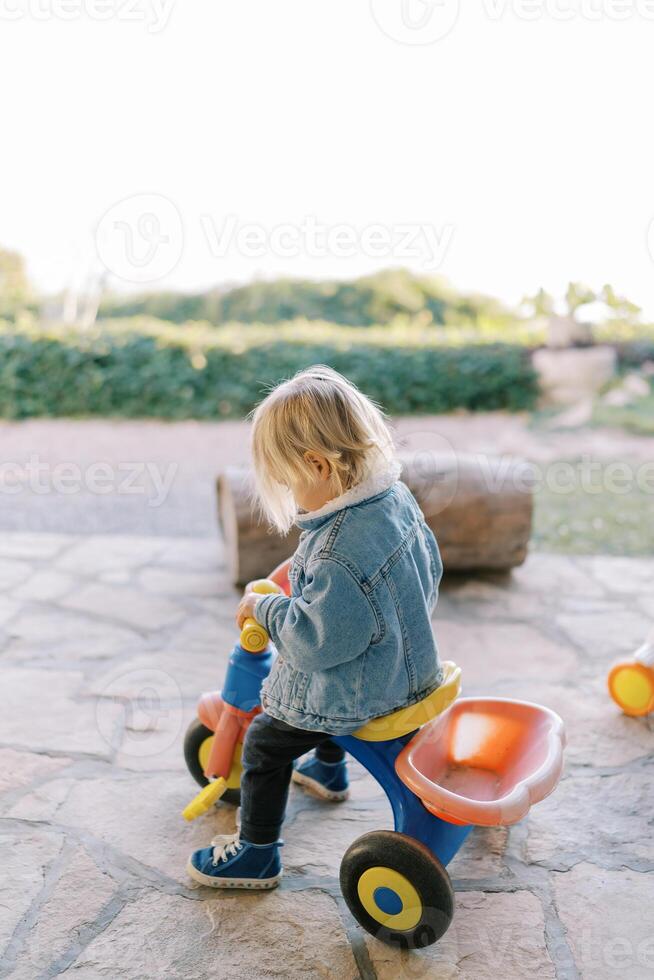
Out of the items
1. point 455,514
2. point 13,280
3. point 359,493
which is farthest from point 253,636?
point 13,280

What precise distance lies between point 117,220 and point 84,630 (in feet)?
6.82

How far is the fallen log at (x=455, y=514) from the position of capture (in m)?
3.27

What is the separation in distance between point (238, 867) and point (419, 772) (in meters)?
0.42

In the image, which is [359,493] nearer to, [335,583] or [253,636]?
[335,583]

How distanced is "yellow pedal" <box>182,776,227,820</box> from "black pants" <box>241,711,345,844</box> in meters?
0.11

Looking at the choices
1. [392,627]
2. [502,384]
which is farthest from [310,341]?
[392,627]

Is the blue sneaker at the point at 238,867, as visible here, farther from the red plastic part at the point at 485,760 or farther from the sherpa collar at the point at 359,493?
the sherpa collar at the point at 359,493

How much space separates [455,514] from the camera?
3.38 metres

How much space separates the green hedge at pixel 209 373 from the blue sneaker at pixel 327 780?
6369 millimetres

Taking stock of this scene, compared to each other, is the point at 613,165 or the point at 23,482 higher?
the point at 613,165

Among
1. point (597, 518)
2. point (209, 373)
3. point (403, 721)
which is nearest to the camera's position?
point (403, 721)

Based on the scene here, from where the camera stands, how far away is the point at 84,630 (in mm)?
2951

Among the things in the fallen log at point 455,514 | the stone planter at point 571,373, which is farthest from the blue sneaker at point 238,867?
the stone planter at point 571,373

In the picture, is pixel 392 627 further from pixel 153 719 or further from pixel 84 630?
pixel 84 630
